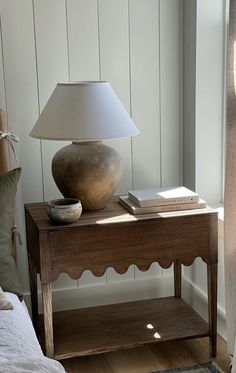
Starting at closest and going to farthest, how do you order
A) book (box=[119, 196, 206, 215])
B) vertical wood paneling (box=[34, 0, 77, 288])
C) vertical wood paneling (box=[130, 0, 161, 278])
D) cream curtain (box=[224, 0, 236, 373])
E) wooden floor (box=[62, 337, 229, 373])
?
1. cream curtain (box=[224, 0, 236, 373])
2. book (box=[119, 196, 206, 215])
3. wooden floor (box=[62, 337, 229, 373])
4. vertical wood paneling (box=[34, 0, 77, 288])
5. vertical wood paneling (box=[130, 0, 161, 278])

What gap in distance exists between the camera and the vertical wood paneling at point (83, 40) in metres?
2.52

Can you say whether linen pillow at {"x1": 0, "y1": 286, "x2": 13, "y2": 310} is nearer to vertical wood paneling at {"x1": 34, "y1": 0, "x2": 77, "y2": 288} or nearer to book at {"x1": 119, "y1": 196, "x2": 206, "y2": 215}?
book at {"x1": 119, "y1": 196, "x2": 206, "y2": 215}

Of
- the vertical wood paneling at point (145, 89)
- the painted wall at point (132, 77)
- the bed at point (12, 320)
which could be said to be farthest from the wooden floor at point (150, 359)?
the vertical wood paneling at point (145, 89)

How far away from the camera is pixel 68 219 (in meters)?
2.12

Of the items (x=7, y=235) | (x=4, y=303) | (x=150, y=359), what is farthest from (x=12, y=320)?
(x=150, y=359)

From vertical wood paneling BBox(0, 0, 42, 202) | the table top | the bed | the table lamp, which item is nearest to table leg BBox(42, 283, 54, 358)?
the bed

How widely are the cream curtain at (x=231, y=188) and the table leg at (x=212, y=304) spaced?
0.09 m

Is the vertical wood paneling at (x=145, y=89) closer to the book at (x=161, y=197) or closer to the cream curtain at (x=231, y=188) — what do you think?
the book at (x=161, y=197)

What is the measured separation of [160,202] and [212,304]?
48 centimetres

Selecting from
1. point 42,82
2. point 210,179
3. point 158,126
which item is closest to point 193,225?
point 210,179

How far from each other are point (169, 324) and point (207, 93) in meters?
1.04

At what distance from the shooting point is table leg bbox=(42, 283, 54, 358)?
7.11 feet

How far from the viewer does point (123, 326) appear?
8.16ft

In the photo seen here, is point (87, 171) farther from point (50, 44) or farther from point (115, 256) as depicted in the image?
point (50, 44)
